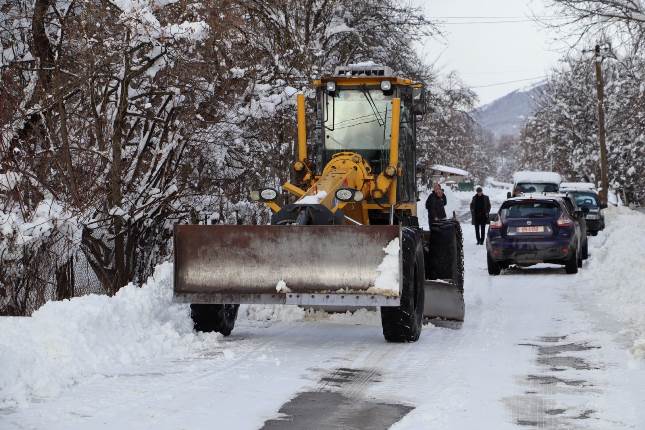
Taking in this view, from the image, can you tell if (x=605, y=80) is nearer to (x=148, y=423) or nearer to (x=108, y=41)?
(x=108, y=41)

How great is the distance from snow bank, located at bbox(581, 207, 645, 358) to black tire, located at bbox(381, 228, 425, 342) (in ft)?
7.09

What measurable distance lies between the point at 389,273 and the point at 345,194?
1.48 metres

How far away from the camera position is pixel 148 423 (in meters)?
6.41

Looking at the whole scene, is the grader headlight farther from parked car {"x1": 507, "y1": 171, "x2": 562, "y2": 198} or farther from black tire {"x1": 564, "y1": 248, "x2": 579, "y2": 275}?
parked car {"x1": 507, "y1": 171, "x2": 562, "y2": 198}

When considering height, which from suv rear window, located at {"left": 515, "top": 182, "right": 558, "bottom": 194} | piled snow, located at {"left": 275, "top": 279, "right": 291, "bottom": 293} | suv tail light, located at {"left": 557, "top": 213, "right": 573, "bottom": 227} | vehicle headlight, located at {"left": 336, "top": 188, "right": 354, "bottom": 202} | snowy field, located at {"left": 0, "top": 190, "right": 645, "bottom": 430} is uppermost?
suv rear window, located at {"left": 515, "top": 182, "right": 558, "bottom": 194}

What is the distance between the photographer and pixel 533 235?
65.3ft

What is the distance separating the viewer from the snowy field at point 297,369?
6770 mm

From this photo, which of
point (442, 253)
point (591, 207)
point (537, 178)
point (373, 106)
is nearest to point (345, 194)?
point (373, 106)

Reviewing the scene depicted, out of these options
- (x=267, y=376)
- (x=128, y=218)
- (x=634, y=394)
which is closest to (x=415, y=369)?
(x=267, y=376)

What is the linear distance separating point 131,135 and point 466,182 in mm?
120738

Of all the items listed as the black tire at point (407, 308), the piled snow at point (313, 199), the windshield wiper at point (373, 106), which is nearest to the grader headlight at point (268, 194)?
the piled snow at point (313, 199)

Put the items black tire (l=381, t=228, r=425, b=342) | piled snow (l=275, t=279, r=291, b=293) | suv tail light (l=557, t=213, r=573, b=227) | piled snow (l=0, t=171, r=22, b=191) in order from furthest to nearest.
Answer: suv tail light (l=557, t=213, r=573, b=227), piled snow (l=0, t=171, r=22, b=191), black tire (l=381, t=228, r=425, b=342), piled snow (l=275, t=279, r=291, b=293)

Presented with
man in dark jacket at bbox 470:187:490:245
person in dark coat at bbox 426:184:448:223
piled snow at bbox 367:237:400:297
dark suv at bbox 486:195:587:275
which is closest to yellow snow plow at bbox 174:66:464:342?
piled snow at bbox 367:237:400:297

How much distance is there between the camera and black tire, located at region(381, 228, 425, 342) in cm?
1028
